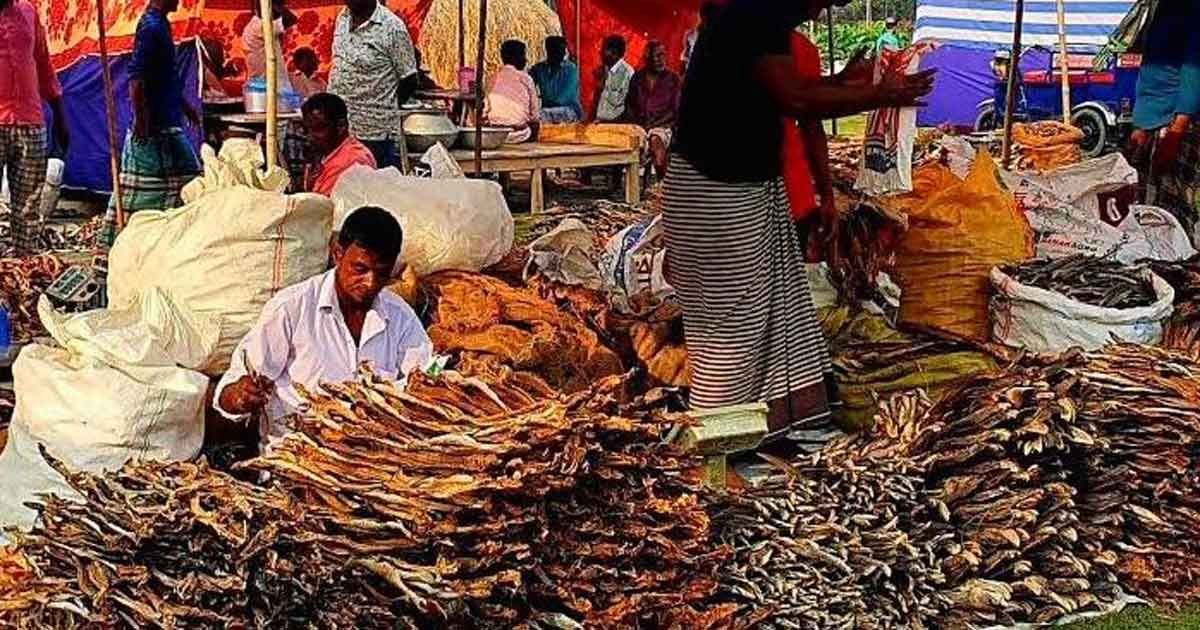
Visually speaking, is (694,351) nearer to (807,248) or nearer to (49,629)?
(807,248)

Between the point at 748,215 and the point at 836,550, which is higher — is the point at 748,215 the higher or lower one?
the higher one

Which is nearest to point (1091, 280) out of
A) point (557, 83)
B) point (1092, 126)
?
point (557, 83)

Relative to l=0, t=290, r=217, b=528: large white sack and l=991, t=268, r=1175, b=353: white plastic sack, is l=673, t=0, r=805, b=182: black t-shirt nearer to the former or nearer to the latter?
l=991, t=268, r=1175, b=353: white plastic sack

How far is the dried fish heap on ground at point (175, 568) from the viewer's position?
9.55ft

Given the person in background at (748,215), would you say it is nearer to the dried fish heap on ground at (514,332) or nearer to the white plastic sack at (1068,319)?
the dried fish heap on ground at (514,332)

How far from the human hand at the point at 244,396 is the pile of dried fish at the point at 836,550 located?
127 cm

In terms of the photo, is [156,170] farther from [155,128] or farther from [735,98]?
[735,98]

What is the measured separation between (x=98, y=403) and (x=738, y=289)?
210 centimetres

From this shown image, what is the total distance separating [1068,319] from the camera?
220 inches

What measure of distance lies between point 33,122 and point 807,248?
4.80m

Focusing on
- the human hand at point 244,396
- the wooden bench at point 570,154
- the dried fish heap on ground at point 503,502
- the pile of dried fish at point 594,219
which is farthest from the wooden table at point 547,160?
the dried fish heap on ground at point 503,502

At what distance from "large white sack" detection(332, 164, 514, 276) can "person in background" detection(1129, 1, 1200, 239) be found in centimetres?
348

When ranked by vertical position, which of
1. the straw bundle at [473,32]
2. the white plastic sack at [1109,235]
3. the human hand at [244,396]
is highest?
the straw bundle at [473,32]

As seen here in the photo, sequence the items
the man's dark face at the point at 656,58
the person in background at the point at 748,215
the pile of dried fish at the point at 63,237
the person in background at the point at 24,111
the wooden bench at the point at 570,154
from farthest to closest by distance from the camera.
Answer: the man's dark face at the point at 656,58, the wooden bench at the point at 570,154, the pile of dried fish at the point at 63,237, the person in background at the point at 24,111, the person in background at the point at 748,215
